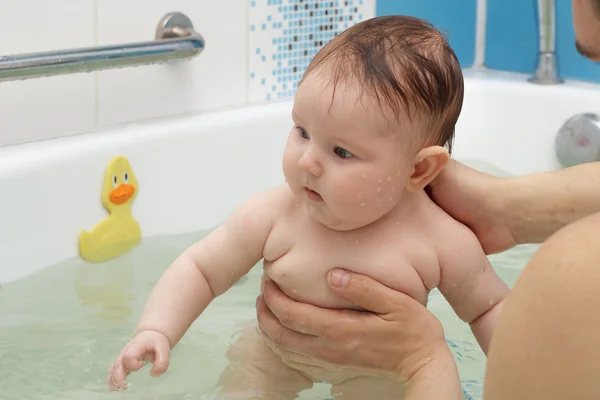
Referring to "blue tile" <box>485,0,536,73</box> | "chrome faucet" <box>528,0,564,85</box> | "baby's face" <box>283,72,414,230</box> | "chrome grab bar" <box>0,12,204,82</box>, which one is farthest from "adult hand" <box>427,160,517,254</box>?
"blue tile" <box>485,0,536,73</box>

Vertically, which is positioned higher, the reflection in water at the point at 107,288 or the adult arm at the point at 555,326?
the adult arm at the point at 555,326

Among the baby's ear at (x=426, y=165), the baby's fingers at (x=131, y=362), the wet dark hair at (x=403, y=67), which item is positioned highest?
the wet dark hair at (x=403, y=67)

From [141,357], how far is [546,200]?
1.78 feet

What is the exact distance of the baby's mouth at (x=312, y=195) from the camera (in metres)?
1.10

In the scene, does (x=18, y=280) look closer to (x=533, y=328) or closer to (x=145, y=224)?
(x=145, y=224)

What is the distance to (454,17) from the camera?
254 cm

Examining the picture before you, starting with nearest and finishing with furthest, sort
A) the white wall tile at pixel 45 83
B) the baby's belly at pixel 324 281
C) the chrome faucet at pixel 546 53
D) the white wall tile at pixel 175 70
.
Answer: the baby's belly at pixel 324 281 < the white wall tile at pixel 45 83 < the white wall tile at pixel 175 70 < the chrome faucet at pixel 546 53

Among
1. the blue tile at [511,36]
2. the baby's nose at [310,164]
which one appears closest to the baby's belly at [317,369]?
the baby's nose at [310,164]

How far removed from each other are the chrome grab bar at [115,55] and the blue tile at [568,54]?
1.00 meters

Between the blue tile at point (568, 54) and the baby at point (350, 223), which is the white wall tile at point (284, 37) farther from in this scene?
the baby at point (350, 223)

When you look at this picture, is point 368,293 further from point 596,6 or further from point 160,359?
point 596,6

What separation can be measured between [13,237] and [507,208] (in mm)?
802

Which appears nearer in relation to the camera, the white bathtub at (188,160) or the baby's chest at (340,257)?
the baby's chest at (340,257)

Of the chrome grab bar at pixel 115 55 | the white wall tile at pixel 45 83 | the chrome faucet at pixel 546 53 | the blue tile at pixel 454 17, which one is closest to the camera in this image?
the chrome grab bar at pixel 115 55
